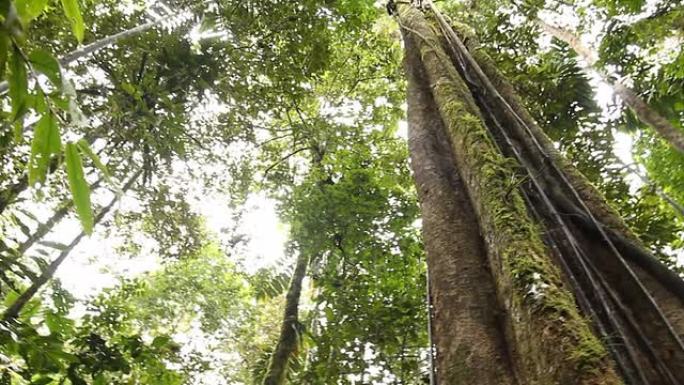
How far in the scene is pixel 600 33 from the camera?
4.61 meters

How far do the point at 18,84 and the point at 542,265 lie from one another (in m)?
1.43

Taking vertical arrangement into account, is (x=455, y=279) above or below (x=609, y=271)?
below

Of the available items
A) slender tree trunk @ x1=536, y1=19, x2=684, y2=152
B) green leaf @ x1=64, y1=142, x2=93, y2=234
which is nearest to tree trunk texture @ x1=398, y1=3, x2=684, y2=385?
green leaf @ x1=64, y1=142, x2=93, y2=234

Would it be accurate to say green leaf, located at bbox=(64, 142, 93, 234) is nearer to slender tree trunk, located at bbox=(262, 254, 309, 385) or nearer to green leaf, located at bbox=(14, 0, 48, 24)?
green leaf, located at bbox=(14, 0, 48, 24)

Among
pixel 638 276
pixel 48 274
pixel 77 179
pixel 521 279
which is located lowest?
pixel 77 179

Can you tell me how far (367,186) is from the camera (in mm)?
5477

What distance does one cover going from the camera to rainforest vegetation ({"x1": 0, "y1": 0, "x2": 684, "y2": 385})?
157cm

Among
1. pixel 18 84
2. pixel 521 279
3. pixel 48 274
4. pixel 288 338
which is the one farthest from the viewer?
pixel 288 338

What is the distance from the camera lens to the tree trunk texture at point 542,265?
1.38 metres

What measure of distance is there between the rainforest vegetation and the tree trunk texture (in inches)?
0.4

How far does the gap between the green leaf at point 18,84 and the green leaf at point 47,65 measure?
0.03 metres

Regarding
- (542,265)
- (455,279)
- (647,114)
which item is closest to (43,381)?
(455,279)

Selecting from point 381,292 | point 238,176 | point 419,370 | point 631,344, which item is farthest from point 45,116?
point 238,176

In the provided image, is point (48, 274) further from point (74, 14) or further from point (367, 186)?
point (74, 14)
